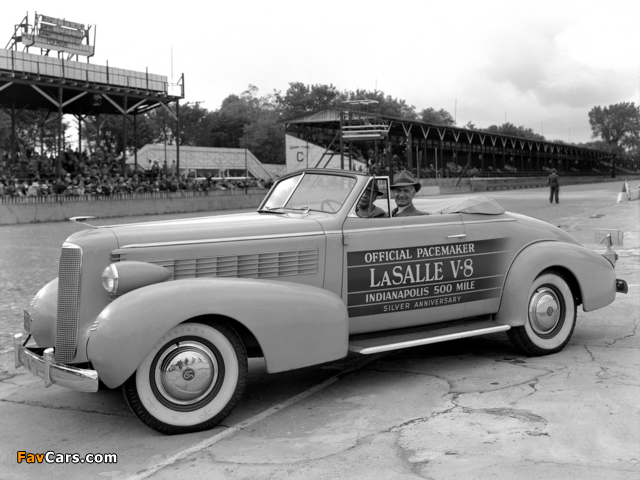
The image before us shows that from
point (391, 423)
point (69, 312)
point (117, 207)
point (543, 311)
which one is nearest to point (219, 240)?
point (69, 312)

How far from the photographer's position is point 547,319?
6.13 meters

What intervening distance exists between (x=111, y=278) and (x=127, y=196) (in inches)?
1104

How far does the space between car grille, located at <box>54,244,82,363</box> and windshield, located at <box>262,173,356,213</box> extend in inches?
74.6

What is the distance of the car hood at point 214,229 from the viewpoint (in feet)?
15.3

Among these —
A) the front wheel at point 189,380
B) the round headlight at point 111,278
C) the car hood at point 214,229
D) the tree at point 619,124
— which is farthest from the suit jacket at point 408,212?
the tree at point 619,124

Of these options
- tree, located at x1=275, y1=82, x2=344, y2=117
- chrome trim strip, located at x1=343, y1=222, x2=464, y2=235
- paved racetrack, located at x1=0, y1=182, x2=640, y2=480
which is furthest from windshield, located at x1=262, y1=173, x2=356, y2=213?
tree, located at x1=275, y1=82, x2=344, y2=117

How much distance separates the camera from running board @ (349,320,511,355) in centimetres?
511

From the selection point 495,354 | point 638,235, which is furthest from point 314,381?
point 638,235

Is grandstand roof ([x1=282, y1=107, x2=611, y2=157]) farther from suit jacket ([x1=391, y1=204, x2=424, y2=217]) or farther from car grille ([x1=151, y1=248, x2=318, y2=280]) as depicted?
car grille ([x1=151, y1=248, x2=318, y2=280])

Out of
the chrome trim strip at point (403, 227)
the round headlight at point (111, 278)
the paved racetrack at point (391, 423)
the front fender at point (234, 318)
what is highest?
the chrome trim strip at point (403, 227)

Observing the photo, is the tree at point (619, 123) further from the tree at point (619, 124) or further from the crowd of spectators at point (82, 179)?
the crowd of spectators at point (82, 179)

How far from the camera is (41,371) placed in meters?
4.41

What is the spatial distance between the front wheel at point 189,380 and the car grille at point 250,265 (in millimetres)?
429

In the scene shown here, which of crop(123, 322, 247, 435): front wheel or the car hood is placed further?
the car hood
